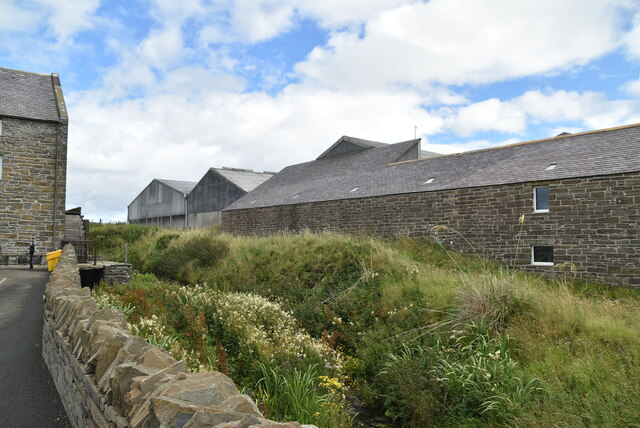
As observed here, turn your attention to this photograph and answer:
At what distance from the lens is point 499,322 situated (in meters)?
8.73

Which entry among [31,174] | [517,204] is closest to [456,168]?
[517,204]

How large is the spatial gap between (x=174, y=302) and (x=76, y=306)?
5544 millimetres

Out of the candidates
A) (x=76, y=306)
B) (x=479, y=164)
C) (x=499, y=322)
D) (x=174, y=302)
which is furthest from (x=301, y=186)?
(x=76, y=306)

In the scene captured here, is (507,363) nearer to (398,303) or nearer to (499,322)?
(499,322)

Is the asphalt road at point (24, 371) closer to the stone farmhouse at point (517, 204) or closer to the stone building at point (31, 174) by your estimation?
the stone farmhouse at point (517, 204)

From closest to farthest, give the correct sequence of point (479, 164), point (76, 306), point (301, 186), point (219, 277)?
point (76, 306), point (219, 277), point (479, 164), point (301, 186)

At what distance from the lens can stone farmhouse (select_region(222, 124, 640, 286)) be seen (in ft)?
47.6

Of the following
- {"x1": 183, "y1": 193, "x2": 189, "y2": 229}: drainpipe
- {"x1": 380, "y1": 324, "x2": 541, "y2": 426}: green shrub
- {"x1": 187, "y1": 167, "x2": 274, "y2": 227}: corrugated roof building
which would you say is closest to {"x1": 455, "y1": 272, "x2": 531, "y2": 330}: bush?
{"x1": 380, "y1": 324, "x2": 541, "y2": 426}: green shrub

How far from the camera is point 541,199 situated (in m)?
16.3

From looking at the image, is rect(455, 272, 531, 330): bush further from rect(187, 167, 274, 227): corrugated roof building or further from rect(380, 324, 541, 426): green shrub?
rect(187, 167, 274, 227): corrugated roof building

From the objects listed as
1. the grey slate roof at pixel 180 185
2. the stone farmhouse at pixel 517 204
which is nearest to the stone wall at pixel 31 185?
the stone farmhouse at pixel 517 204

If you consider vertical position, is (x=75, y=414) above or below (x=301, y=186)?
below

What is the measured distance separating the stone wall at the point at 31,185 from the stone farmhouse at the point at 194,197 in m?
15.3

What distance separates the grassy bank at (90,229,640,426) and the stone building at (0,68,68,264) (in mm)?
11359
